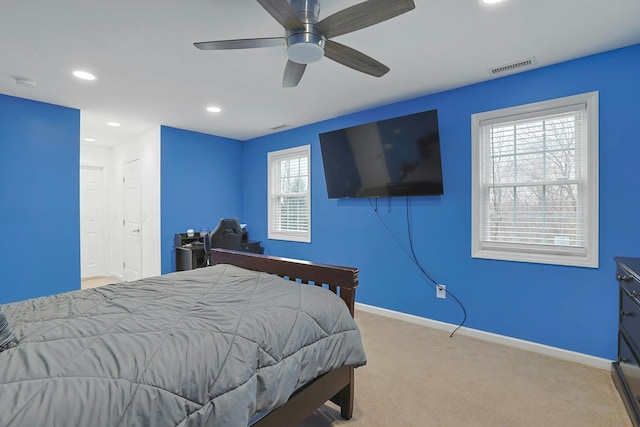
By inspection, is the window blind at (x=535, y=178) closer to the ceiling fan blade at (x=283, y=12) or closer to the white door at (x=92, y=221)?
the ceiling fan blade at (x=283, y=12)

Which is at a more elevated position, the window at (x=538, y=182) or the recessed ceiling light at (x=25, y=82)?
the recessed ceiling light at (x=25, y=82)

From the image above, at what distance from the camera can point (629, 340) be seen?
196 centimetres

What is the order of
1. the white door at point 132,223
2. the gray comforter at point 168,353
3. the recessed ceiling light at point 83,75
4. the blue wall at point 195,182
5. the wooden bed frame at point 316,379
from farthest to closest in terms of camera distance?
the white door at point 132,223 → the blue wall at point 195,182 → the recessed ceiling light at point 83,75 → the wooden bed frame at point 316,379 → the gray comforter at point 168,353

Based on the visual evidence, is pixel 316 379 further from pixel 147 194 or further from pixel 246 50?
pixel 147 194

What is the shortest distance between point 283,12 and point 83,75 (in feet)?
7.72

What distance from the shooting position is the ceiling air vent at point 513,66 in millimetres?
2570

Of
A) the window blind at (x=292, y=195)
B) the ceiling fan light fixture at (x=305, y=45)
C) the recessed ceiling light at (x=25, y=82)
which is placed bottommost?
the window blind at (x=292, y=195)

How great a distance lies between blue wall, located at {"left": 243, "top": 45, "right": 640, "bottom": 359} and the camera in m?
2.38

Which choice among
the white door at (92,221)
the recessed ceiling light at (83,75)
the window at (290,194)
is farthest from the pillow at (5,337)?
the white door at (92,221)

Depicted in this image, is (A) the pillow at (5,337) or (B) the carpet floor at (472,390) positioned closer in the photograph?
(A) the pillow at (5,337)

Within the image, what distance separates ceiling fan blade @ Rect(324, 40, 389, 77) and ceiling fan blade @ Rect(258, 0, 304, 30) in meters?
0.24

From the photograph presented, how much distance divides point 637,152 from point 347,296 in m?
2.46

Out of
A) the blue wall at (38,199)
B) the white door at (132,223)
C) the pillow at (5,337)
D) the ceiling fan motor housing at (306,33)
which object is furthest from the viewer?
the white door at (132,223)

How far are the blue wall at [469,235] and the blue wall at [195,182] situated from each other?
1.60 metres
